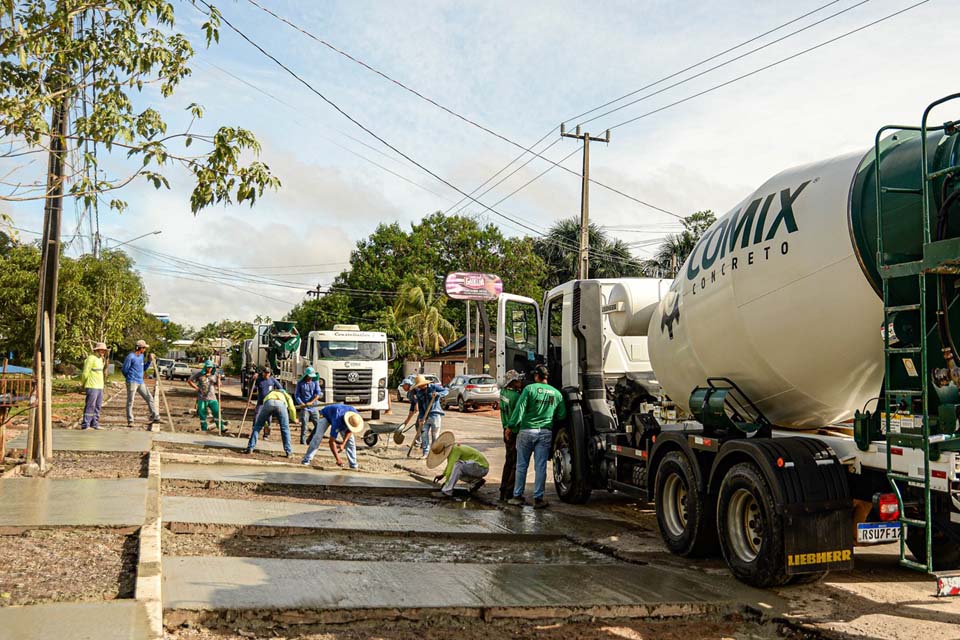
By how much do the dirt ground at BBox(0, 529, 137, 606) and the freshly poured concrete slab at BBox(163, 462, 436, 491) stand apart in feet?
12.3

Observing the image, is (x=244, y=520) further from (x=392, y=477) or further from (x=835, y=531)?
(x=835, y=531)

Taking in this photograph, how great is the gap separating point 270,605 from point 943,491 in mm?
4176

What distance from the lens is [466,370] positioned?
43344 mm

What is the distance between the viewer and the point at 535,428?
34.3 ft

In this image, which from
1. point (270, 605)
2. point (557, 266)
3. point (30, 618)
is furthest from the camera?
point (557, 266)

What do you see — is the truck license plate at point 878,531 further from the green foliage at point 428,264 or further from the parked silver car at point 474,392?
the green foliage at point 428,264

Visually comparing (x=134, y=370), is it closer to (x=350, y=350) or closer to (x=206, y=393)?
(x=206, y=393)

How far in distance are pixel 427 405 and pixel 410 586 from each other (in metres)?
9.10

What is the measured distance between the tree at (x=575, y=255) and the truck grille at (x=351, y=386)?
28863mm

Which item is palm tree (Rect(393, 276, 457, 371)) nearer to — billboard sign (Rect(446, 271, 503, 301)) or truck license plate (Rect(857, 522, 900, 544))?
billboard sign (Rect(446, 271, 503, 301))

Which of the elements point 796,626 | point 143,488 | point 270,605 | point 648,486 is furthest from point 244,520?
point 796,626

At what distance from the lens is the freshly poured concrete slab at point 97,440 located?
12.6 metres

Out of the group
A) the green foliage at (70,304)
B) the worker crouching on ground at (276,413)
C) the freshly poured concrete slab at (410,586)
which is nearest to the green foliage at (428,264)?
the green foliage at (70,304)

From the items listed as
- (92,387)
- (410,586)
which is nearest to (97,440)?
(92,387)
